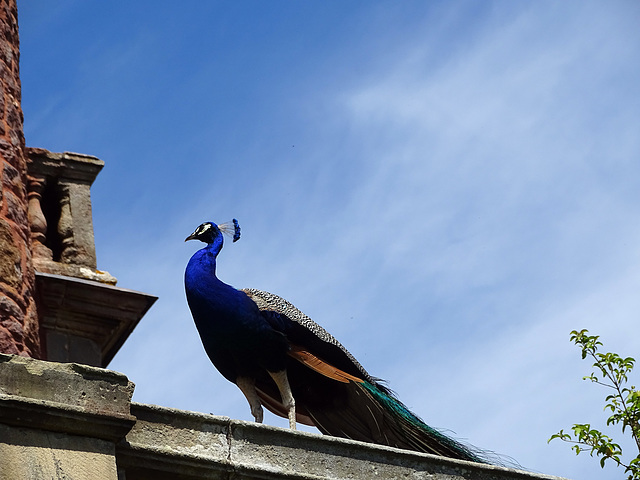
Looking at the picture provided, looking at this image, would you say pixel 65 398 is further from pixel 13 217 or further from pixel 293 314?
pixel 293 314

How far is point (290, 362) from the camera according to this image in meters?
7.98

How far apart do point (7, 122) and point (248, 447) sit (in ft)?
10.9

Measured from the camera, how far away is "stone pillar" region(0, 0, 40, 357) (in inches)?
257

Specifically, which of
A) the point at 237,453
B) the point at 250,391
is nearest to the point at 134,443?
the point at 237,453

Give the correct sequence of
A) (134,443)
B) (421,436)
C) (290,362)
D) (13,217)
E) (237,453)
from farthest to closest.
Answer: (290,362)
(421,436)
(13,217)
(237,453)
(134,443)

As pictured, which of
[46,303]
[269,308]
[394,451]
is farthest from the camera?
[269,308]

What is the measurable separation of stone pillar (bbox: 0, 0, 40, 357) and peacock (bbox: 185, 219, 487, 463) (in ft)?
4.30

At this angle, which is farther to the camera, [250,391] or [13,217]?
[250,391]

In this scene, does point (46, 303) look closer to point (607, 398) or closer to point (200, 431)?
point (200, 431)

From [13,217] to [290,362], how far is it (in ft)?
7.29

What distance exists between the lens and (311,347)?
794cm

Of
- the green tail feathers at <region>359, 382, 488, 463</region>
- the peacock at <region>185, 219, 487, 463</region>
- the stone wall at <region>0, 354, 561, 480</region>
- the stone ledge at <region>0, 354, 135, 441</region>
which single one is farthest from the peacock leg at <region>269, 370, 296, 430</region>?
the stone ledge at <region>0, 354, 135, 441</region>

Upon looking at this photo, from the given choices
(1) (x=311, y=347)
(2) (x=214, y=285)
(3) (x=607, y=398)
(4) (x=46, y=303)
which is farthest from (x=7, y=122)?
(3) (x=607, y=398)

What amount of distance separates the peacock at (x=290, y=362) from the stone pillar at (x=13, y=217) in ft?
4.30
